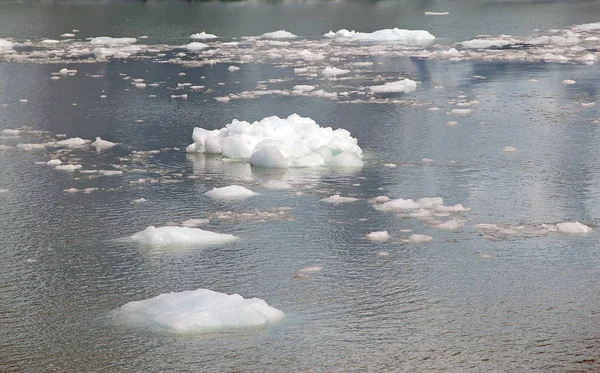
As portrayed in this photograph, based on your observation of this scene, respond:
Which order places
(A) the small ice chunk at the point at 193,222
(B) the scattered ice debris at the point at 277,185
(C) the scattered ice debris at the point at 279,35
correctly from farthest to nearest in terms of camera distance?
(C) the scattered ice debris at the point at 279,35 → (B) the scattered ice debris at the point at 277,185 → (A) the small ice chunk at the point at 193,222

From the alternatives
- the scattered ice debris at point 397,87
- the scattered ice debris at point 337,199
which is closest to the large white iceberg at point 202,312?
the scattered ice debris at point 337,199

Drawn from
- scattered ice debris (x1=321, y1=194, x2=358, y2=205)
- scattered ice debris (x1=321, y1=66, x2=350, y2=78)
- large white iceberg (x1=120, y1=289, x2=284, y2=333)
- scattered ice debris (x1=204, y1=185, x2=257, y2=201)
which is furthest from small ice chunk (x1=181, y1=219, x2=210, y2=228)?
scattered ice debris (x1=321, y1=66, x2=350, y2=78)

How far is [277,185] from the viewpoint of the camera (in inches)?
444

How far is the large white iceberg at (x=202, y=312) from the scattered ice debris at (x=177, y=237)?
64.4 inches

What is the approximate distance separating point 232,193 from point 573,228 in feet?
12.5

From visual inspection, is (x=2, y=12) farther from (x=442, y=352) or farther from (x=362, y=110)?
(x=442, y=352)

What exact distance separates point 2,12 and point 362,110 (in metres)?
31.8

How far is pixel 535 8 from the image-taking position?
4028cm

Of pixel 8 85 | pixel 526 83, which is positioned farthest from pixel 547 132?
pixel 8 85

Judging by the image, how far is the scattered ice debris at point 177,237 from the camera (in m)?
9.15

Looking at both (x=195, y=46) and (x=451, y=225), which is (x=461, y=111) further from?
(x=195, y=46)

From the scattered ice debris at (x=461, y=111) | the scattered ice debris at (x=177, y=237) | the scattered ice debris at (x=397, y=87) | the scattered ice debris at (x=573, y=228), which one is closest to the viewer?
the scattered ice debris at (x=177, y=237)

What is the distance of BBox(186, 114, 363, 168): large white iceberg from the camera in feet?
40.3

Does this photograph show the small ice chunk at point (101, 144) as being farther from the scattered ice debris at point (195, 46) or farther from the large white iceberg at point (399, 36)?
the large white iceberg at point (399, 36)
